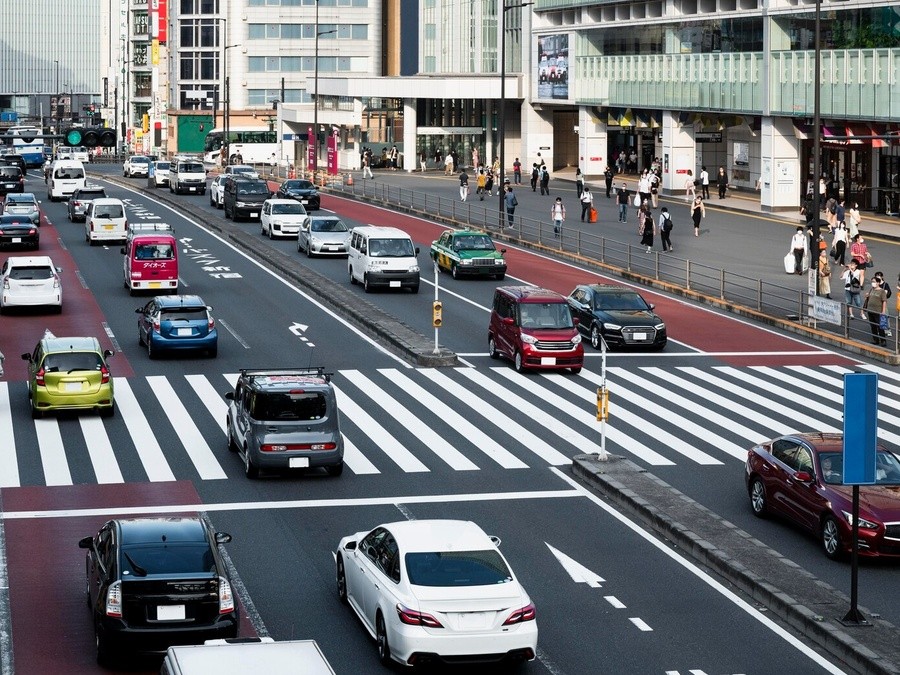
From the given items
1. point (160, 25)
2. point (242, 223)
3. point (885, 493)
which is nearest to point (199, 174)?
point (242, 223)

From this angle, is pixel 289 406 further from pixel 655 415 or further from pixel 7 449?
pixel 655 415

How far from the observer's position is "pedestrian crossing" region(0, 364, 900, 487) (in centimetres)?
2867

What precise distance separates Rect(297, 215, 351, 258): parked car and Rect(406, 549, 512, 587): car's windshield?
39222 mm

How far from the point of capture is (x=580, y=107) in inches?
3693

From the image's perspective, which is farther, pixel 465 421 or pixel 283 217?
pixel 283 217

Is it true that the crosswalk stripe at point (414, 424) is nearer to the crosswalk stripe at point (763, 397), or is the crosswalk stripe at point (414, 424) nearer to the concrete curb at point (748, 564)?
the concrete curb at point (748, 564)

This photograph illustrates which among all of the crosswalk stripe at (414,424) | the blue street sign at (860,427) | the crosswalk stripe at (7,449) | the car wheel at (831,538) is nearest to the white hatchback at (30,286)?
the crosswalk stripe at (7,449)

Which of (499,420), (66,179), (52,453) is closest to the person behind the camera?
(52,453)

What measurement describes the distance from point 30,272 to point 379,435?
58.6 feet

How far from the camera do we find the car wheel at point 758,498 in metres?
25.1

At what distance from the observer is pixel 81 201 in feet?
232

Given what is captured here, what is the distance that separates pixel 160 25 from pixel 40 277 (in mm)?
141536

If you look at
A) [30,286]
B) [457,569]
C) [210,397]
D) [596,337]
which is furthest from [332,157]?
[457,569]

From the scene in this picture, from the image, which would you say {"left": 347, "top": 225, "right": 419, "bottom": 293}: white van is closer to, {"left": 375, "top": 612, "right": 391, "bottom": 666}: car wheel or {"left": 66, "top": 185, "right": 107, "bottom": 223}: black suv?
{"left": 66, "top": 185, "right": 107, "bottom": 223}: black suv
